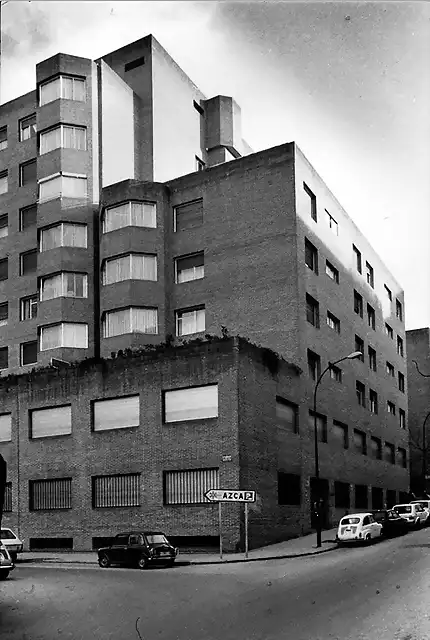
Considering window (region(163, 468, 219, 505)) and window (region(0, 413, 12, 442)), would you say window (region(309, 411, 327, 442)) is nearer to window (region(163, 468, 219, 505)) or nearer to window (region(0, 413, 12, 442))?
window (region(163, 468, 219, 505))

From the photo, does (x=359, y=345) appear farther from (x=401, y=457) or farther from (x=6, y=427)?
(x=6, y=427)

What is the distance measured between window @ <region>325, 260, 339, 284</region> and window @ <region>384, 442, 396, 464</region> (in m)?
17.2

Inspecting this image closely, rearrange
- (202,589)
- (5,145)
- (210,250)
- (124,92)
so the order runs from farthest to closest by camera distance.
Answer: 1. (5,145)
2. (124,92)
3. (210,250)
4. (202,589)

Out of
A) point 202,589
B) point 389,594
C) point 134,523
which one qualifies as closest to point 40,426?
point 134,523

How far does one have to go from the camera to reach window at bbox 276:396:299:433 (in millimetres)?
46312

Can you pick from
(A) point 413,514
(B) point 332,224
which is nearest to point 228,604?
(A) point 413,514

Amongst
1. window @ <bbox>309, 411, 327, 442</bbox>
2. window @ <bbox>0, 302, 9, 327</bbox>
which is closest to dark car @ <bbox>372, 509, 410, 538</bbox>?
window @ <bbox>309, 411, 327, 442</bbox>

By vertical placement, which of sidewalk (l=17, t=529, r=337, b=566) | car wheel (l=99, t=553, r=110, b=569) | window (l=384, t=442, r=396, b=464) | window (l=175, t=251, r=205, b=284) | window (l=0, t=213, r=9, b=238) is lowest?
sidewalk (l=17, t=529, r=337, b=566)

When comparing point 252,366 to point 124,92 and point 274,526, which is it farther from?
point 124,92

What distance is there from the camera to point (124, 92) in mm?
58656

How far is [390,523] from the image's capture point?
4578cm

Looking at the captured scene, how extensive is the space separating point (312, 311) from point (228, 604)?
3605cm

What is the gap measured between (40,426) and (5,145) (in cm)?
2372

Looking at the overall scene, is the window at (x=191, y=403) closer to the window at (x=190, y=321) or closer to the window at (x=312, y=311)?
the window at (x=190, y=321)
